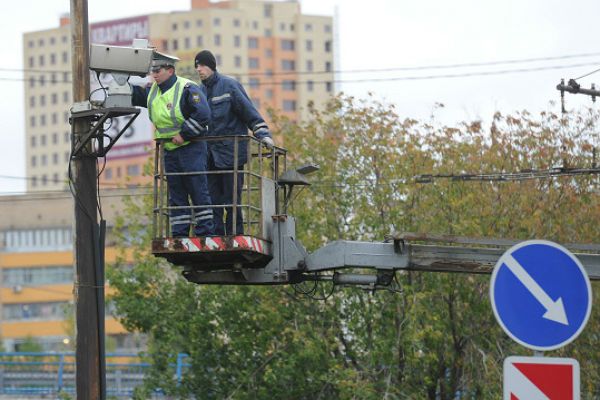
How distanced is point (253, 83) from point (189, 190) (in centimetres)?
13635

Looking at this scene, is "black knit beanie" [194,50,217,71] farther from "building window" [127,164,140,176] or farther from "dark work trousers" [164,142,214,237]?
"building window" [127,164,140,176]

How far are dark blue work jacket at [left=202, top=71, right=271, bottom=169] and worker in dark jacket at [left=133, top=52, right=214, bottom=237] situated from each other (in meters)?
0.28

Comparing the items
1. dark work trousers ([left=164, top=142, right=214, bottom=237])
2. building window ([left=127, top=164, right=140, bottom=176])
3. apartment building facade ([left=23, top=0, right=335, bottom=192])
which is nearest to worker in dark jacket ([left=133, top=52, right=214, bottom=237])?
dark work trousers ([left=164, top=142, right=214, bottom=237])

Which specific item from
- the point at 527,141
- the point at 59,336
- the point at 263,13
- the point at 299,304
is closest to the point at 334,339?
the point at 299,304

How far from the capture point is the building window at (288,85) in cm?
15750

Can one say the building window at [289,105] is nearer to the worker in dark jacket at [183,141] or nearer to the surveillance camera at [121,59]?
the surveillance camera at [121,59]

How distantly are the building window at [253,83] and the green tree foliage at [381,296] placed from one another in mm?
116688

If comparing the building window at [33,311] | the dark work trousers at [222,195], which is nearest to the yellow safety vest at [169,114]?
the dark work trousers at [222,195]

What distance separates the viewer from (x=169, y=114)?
1285 centimetres

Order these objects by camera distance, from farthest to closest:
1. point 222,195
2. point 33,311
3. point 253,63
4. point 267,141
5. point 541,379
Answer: point 253,63
point 33,311
point 222,195
point 267,141
point 541,379

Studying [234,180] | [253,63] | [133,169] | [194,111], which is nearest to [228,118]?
[194,111]

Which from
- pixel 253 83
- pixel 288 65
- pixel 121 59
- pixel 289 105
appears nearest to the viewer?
pixel 121 59

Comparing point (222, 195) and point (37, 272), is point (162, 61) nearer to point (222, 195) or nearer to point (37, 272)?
point (222, 195)

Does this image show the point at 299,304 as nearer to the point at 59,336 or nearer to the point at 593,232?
the point at 593,232
